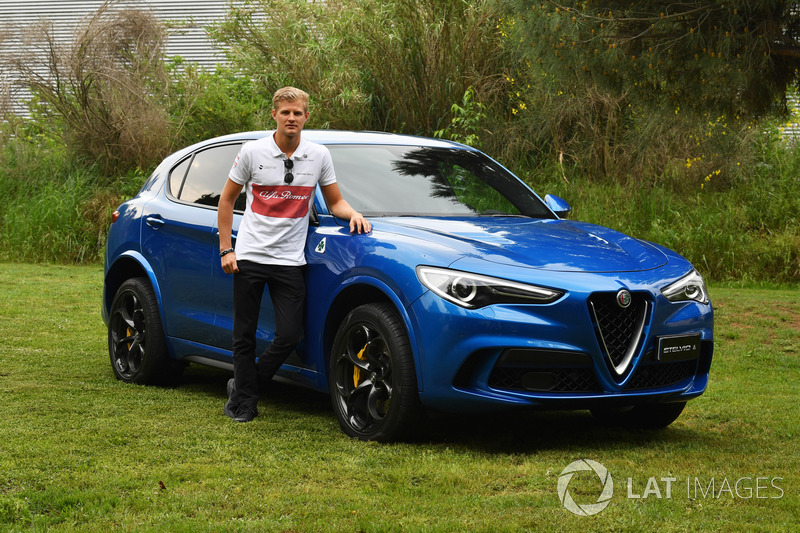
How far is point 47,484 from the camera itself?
429cm

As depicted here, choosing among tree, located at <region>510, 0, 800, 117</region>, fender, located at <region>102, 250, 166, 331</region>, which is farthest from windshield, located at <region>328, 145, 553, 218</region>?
tree, located at <region>510, 0, 800, 117</region>

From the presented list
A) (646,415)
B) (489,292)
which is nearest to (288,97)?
(489,292)

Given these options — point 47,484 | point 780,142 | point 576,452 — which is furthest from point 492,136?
point 47,484

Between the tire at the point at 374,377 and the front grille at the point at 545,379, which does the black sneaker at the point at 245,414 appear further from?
the front grille at the point at 545,379

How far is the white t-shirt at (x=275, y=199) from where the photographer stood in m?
5.60

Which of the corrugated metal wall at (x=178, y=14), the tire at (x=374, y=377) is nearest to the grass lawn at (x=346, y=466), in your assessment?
the tire at (x=374, y=377)

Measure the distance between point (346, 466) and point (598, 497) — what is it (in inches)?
45.5

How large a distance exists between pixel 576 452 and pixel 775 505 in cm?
114

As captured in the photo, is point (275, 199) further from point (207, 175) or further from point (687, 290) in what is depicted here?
point (687, 290)

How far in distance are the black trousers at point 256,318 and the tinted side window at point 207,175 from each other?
39.4 inches

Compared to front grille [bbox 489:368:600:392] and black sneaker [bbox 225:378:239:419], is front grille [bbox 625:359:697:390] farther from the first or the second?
black sneaker [bbox 225:378:239:419]

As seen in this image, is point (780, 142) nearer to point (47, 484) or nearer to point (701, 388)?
point (701, 388)

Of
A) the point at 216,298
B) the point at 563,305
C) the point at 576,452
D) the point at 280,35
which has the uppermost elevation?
the point at 280,35

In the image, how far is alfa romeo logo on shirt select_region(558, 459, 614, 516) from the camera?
159 inches
